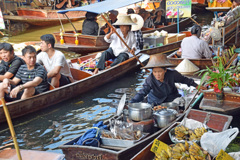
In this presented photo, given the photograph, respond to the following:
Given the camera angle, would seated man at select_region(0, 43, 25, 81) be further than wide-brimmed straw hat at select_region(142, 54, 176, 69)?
Yes

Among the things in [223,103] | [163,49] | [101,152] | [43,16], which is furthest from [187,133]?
[43,16]

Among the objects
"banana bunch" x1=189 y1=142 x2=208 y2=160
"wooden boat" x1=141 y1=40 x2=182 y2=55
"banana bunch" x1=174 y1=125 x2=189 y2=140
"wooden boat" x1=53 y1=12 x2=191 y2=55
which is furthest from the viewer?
"wooden boat" x1=53 y1=12 x2=191 y2=55

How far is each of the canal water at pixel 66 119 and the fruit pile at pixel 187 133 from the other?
1.48 metres

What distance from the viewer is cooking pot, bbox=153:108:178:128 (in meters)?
3.59

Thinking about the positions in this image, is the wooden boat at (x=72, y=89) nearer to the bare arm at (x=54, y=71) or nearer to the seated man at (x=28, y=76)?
the seated man at (x=28, y=76)

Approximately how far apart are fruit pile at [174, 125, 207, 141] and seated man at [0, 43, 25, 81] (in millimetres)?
3121

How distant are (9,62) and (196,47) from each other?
3755mm

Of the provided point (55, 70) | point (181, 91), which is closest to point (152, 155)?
point (181, 91)

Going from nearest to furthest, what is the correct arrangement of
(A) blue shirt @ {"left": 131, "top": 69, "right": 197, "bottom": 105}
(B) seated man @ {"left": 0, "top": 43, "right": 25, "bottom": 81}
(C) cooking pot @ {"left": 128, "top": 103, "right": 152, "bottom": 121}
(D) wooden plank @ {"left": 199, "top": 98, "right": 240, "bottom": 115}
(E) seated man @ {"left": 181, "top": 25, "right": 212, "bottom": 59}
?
1. (C) cooking pot @ {"left": 128, "top": 103, "right": 152, "bottom": 121}
2. (D) wooden plank @ {"left": 199, "top": 98, "right": 240, "bottom": 115}
3. (A) blue shirt @ {"left": 131, "top": 69, "right": 197, "bottom": 105}
4. (B) seated man @ {"left": 0, "top": 43, "right": 25, "bottom": 81}
5. (E) seated man @ {"left": 181, "top": 25, "right": 212, "bottom": 59}

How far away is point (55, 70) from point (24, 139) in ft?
4.52

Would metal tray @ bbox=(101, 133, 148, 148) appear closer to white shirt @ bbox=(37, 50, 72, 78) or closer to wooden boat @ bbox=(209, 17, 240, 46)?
white shirt @ bbox=(37, 50, 72, 78)

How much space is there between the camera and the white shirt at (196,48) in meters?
6.23

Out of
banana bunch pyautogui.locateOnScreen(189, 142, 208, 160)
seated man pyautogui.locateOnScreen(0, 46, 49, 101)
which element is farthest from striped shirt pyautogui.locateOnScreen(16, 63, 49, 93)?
banana bunch pyautogui.locateOnScreen(189, 142, 208, 160)

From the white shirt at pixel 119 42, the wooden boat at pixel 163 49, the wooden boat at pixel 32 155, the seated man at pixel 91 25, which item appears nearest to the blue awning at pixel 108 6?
the white shirt at pixel 119 42
